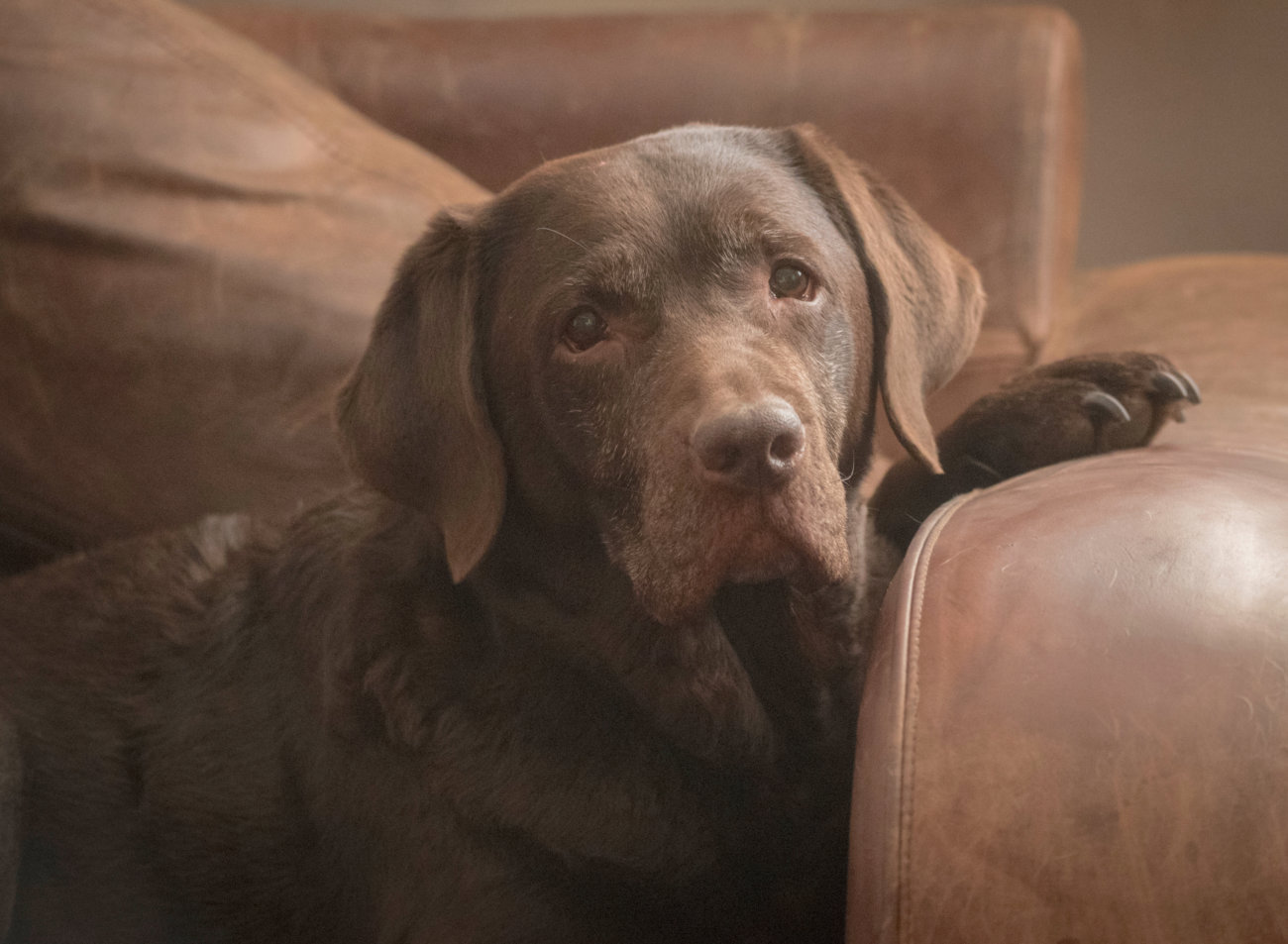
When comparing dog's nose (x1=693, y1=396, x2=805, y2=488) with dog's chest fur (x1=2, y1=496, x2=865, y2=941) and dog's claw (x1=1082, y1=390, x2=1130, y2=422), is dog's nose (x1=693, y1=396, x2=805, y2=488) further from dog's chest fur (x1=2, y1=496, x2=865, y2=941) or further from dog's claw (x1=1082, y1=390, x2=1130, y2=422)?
dog's claw (x1=1082, y1=390, x2=1130, y2=422)

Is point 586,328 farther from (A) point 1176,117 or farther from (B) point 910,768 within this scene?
(A) point 1176,117

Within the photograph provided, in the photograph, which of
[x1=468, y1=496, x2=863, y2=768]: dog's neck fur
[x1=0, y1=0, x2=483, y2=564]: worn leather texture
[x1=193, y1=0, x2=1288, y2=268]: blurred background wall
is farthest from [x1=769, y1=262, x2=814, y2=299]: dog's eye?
[x1=193, y1=0, x2=1288, y2=268]: blurred background wall

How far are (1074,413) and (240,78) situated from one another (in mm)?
1616

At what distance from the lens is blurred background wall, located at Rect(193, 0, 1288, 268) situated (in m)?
3.51

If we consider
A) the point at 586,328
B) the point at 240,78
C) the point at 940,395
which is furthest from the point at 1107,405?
the point at 240,78

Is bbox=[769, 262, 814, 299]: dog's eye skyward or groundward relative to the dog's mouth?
skyward

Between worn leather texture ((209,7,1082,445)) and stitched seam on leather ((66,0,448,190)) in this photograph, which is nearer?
stitched seam on leather ((66,0,448,190))

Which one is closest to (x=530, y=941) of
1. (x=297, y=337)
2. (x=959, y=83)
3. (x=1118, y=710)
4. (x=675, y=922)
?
(x=675, y=922)

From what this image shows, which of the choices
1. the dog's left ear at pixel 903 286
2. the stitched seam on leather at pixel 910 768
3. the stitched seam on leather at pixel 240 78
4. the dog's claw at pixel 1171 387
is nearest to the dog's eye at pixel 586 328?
the dog's left ear at pixel 903 286

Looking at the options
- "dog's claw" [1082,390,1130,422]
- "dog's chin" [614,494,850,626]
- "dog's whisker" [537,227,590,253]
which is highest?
"dog's whisker" [537,227,590,253]

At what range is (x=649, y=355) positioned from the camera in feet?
4.41

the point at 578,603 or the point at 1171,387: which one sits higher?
the point at 1171,387

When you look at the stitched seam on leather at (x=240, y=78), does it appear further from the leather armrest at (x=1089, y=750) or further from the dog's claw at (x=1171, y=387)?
the leather armrest at (x=1089, y=750)

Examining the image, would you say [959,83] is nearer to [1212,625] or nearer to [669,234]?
[669,234]
